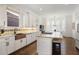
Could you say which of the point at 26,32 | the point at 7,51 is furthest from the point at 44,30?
the point at 7,51

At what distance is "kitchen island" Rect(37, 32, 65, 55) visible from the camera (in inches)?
111

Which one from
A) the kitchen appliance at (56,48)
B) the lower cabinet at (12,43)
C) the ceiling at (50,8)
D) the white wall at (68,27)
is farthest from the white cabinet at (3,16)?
the white wall at (68,27)

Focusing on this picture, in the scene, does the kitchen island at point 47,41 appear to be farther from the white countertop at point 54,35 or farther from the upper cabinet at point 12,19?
the upper cabinet at point 12,19

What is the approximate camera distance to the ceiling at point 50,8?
259 cm

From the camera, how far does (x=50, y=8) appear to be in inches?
106

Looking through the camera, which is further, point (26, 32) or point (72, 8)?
point (26, 32)

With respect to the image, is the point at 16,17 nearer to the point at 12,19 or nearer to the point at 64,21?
the point at 12,19

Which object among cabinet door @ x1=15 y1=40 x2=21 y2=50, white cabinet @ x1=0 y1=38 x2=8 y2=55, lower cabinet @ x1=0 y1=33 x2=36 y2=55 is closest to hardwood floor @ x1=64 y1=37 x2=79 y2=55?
lower cabinet @ x1=0 y1=33 x2=36 y2=55

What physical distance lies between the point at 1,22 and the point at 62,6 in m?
1.40

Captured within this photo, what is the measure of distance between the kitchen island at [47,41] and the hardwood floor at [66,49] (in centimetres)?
11

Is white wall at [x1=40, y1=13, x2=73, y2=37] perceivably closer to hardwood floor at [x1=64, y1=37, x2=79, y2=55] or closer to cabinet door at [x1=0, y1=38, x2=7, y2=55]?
hardwood floor at [x1=64, y1=37, x2=79, y2=55]

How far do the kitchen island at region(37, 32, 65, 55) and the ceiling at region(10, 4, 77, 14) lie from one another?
22.6 inches

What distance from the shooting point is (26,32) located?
282 centimetres
